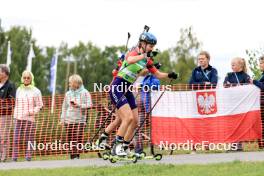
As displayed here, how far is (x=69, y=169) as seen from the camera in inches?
431

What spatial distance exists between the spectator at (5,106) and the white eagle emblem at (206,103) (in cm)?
437

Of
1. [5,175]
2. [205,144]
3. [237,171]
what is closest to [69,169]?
[5,175]

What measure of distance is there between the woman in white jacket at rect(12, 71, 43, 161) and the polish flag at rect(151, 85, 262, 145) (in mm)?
2789

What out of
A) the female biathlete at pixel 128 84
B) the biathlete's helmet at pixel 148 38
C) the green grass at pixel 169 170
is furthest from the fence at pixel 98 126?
the green grass at pixel 169 170

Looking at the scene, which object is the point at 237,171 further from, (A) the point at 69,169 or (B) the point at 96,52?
(B) the point at 96,52

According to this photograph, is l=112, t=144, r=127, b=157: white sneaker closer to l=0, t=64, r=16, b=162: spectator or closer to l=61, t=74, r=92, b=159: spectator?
l=61, t=74, r=92, b=159: spectator

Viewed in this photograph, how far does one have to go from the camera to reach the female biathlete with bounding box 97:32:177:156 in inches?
459

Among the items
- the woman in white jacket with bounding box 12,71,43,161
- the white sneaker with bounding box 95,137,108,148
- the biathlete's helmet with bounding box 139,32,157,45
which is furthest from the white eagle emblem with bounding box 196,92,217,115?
the woman in white jacket with bounding box 12,71,43,161

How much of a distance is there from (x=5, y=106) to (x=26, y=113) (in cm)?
56

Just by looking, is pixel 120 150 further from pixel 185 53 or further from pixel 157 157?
pixel 185 53

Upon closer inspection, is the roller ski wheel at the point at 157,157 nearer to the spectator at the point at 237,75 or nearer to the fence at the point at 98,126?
the fence at the point at 98,126

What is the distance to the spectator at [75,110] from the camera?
47.4 ft

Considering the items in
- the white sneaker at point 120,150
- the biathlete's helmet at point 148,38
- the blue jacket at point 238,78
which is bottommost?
the white sneaker at point 120,150

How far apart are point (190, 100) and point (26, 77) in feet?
12.6
